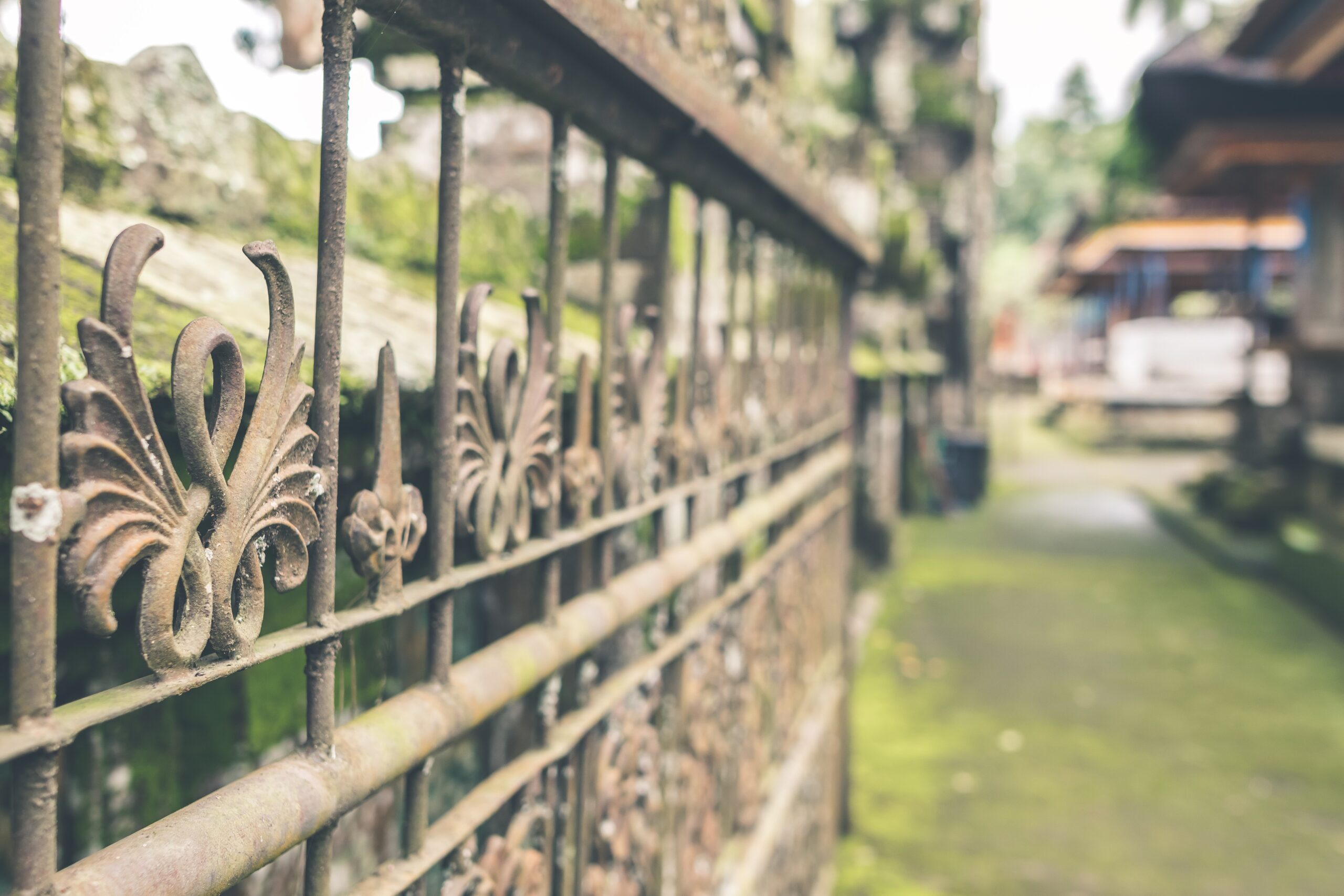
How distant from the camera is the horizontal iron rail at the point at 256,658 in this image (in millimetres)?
477

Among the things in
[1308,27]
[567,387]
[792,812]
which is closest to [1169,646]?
[792,812]

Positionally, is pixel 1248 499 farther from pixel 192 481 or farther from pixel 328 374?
pixel 192 481

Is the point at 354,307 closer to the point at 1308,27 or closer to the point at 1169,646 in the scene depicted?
the point at 1169,646

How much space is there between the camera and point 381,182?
190 cm

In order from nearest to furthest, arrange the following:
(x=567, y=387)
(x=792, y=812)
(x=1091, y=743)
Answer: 1. (x=567, y=387)
2. (x=792, y=812)
3. (x=1091, y=743)

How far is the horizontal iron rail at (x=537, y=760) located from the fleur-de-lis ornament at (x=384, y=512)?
234mm

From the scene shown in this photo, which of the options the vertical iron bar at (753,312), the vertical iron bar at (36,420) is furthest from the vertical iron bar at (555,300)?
the vertical iron bar at (753,312)

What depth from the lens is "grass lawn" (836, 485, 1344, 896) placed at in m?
2.92

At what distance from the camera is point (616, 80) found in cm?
104

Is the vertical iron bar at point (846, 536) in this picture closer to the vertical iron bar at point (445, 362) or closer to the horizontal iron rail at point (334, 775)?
the horizontal iron rail at point (334, 775)

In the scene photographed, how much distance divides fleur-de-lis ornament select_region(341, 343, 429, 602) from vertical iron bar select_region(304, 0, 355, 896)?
25mm

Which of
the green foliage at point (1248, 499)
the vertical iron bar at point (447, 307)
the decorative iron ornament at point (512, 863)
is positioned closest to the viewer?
the vertical iron bar at point (447, 307)

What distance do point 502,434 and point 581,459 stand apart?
191mm

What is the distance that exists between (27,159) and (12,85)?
83 cm
